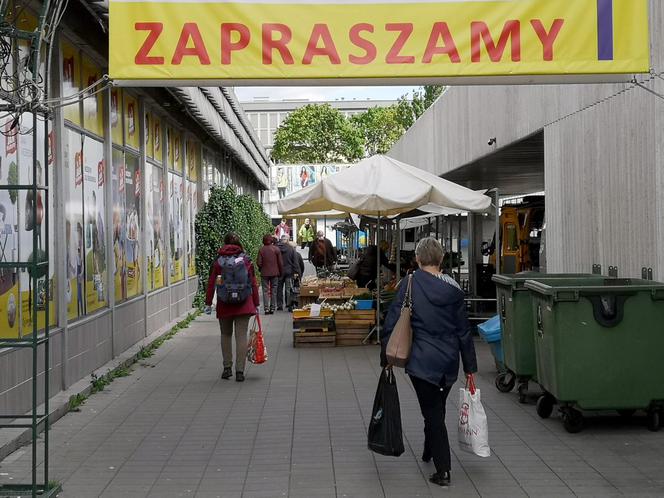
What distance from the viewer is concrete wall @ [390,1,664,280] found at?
8664 mm

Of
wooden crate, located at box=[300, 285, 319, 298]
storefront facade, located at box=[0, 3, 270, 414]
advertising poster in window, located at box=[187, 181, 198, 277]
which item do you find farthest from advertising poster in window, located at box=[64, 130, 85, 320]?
advertising poster in window, located at box=[187, 181, 198, 277]

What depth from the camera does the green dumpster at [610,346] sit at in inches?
297

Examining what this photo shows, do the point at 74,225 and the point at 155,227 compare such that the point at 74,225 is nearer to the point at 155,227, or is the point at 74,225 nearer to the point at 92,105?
the point at 92,105

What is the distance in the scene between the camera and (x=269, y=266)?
64.2ft

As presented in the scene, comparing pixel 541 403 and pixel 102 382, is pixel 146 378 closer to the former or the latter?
pixel 102 382

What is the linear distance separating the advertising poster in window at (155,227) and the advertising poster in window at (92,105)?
10.8ft

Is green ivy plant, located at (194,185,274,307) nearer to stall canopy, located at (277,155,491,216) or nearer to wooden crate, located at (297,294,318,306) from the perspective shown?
wooden crate, located at (297,294,318,306)

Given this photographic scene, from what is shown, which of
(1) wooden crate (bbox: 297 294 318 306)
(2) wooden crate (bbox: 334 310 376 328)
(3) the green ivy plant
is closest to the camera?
(2) wooden crate (bbox: 334 310 376 328)

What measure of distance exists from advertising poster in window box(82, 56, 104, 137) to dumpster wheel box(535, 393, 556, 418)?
6.40m

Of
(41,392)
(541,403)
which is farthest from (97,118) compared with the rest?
(541,403)

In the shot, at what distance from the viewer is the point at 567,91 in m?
11.5

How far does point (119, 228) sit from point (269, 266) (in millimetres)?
6765

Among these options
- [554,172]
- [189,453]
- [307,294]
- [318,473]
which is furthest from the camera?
[307,294]

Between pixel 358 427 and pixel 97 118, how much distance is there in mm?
6008
